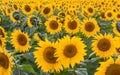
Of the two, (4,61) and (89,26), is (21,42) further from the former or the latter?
(89,26)

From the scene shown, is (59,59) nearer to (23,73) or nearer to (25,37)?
(23,73)

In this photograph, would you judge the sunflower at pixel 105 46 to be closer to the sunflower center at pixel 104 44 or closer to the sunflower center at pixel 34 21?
the sunflower center at pixel 104 44

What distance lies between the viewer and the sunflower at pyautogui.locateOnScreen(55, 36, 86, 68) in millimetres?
3872

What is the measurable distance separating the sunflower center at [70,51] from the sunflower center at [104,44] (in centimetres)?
58

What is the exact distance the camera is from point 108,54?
4484mm

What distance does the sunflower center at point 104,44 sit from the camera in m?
4.46

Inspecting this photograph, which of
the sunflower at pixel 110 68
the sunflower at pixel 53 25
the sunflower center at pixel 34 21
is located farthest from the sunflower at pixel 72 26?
the sunflower at pixel 110 68

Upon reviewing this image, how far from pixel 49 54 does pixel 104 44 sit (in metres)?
0.89

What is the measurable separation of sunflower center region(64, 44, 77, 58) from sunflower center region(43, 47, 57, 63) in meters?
0.11

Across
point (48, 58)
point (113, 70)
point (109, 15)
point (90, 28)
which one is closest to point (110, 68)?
point (113, 70)

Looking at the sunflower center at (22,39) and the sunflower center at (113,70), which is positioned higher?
the sunflower center at (22,39)

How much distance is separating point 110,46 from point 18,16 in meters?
4.57

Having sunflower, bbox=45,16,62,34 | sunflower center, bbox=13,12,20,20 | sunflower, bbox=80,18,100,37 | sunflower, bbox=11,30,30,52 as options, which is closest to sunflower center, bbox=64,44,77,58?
Answer: sunflower, bbox=11,30,30,52

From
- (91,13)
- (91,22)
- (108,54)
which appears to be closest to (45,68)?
(108,54)
